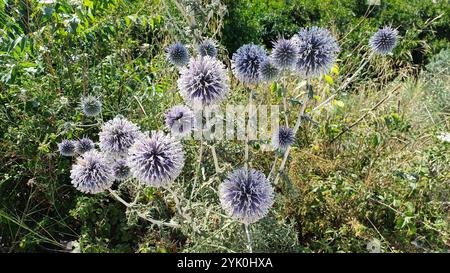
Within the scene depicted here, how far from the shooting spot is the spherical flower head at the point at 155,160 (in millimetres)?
1695

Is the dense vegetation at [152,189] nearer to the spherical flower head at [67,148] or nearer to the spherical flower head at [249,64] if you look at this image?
the spherical flower head at [67,148]

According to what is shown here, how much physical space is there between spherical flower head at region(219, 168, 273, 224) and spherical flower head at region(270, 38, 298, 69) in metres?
0.55

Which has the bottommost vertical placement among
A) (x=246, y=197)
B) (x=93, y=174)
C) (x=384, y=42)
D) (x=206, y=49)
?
(x=246, y=197)

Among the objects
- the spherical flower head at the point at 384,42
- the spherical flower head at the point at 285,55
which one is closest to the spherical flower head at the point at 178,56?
the spherical flower head at the point at 285,55

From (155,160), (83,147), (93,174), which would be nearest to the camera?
(155,160)

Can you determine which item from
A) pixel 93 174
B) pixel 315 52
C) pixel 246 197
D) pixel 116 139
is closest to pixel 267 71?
pixel 315 52

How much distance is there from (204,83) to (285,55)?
1.40 ft

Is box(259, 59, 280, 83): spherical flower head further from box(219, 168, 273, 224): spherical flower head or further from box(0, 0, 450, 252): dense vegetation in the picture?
box(219, 168, 273, 224): spherical flower head

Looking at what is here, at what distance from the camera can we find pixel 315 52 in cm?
195

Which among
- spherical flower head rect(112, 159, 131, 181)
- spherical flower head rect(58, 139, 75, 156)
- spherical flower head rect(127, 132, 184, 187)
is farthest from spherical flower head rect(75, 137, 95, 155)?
spherical flower head rect(127, 132, 184, 187)

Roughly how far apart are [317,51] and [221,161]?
87 cm

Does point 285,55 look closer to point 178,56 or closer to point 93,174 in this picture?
point 178,56

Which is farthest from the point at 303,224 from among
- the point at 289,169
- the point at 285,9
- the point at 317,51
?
the point at 285,9

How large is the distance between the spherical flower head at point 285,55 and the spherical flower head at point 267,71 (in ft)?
0.12
